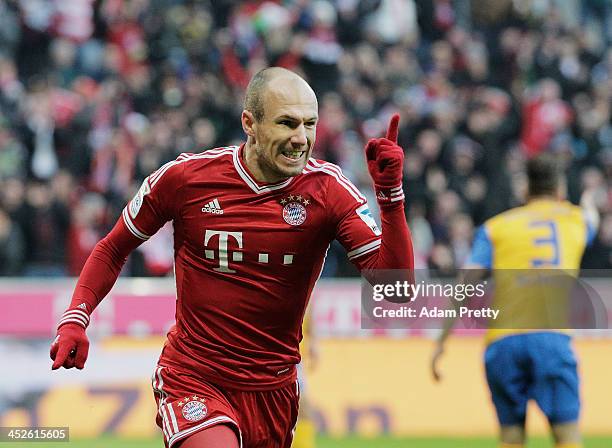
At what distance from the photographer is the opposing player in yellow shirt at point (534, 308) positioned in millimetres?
7406

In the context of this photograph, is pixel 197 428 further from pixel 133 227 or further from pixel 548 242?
pixel 548 242

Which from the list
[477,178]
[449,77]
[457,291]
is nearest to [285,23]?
[449,77]

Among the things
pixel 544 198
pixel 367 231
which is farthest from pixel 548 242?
pixel 367 231

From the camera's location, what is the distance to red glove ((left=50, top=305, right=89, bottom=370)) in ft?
17.7

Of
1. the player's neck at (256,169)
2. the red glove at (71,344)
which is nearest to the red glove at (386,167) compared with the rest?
the player's neck at (256,169)

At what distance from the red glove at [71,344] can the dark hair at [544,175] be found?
10.3ft

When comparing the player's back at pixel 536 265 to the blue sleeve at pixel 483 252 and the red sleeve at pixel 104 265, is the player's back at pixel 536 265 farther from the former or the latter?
the red sleeve at pixel 104 265

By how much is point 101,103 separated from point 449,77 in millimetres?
4740

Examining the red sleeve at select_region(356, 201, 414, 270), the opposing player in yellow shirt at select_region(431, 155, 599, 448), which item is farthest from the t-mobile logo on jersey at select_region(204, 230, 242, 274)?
the opposing player in yellow shirt at select_region(431, 155, 599, 448)

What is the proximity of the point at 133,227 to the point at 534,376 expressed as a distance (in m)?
2.97

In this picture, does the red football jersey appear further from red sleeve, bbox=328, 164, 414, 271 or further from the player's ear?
the player's ear

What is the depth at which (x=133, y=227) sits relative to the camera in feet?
18.5

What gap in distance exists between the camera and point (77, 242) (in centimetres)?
1323

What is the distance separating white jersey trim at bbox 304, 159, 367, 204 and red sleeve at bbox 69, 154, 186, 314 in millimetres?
579
